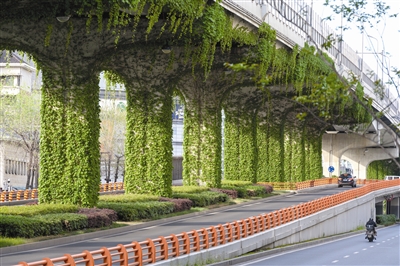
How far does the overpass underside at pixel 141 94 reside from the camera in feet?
113

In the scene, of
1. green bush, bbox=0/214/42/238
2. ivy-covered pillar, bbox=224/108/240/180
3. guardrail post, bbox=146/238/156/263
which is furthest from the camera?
ivy-covered pillar, bbox=224/108/240/180

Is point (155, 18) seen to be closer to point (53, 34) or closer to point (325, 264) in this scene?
point (53, 34)

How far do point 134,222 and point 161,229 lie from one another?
1.91m

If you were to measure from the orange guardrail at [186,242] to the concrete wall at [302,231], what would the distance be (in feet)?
0.94

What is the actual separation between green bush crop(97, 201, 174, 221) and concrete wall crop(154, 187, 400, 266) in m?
6.40

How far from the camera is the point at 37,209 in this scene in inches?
1227

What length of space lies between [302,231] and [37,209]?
15.3 metres

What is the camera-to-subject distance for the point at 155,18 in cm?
2859

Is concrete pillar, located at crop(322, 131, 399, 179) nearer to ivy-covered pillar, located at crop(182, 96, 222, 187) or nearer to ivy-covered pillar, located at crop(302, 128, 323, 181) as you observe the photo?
ivy-covered pillar, located at crop(302, 128, 323, 181)

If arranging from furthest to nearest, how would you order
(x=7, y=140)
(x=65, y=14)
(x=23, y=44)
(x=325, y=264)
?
(x=7, y=140)
(x=23, y=44)
(x=325, y=264)
(x=65, y=14)

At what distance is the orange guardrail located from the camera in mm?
18891

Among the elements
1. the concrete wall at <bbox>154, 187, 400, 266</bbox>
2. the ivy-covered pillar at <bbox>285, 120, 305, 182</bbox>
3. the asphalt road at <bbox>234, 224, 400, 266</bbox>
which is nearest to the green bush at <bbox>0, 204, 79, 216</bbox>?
the concrete wall at <bbox>154, 187, 400, 266</bbox>

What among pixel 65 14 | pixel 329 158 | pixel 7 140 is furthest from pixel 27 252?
pixel 329 158

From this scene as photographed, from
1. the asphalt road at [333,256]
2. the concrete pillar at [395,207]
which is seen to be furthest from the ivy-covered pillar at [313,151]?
the asphalt road at [333,256]
